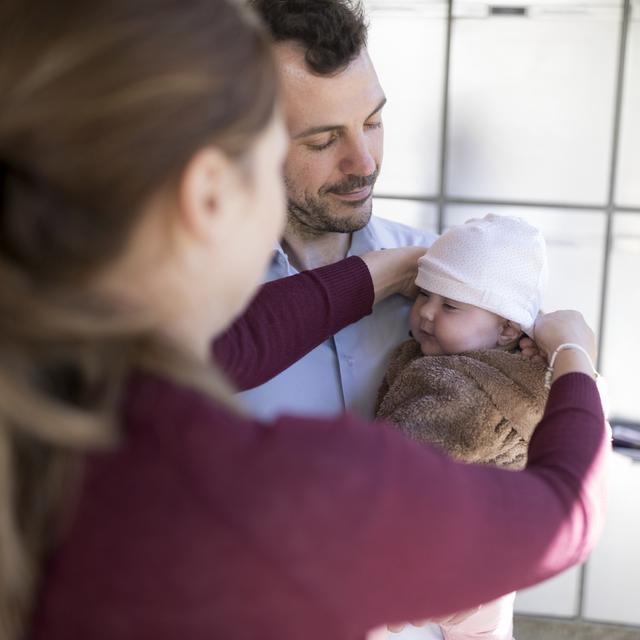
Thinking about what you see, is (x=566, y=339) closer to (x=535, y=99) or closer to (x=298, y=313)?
(x=298, y=313)

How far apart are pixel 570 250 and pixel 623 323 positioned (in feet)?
0.86

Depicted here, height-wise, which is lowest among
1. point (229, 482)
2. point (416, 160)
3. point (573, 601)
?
point (573, 601)

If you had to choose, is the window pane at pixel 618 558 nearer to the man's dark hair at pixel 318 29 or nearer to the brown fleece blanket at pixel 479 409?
the brown fleece blanket at pixel 479 409

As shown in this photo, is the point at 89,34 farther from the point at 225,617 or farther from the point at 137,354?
the point at 225,617

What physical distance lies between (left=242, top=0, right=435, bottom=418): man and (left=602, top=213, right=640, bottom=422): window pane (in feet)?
3.15

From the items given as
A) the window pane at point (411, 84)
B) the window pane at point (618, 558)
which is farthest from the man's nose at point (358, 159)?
the window pane at point (618, 558)

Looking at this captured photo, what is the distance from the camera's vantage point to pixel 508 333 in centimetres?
161

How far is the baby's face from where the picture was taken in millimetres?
1563

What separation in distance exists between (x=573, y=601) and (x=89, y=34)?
2589mm

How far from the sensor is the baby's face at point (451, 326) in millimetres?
1563

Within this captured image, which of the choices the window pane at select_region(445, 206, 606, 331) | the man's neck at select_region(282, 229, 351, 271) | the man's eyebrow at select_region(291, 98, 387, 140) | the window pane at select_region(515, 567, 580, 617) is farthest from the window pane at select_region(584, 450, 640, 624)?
the man's eyebrow at select_region(291, 98, 387, 140)

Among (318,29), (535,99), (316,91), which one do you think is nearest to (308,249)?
(316,91)

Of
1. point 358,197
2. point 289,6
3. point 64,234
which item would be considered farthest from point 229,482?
point 289,6

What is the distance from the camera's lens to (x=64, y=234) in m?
Answer: 0.62
